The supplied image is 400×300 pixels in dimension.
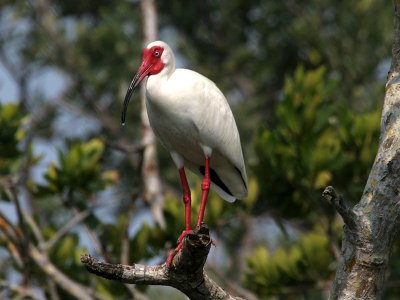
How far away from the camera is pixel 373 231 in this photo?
4328mm

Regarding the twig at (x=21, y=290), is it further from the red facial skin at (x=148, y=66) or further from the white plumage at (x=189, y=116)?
the red facial skin at (x=148, y=66)

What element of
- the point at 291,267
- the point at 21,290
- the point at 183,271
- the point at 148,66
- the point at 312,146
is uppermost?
the point at 312,146

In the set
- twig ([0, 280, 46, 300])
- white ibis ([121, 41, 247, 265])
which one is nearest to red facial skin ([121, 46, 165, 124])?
white ibis ([121, 41, 247, 265])

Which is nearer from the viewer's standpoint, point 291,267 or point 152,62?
point 152,62

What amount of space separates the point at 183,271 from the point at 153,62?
5.61 feet

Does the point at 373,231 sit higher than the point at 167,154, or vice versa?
the point at 167,154

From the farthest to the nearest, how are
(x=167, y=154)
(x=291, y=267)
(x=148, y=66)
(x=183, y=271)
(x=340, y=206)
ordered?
(x=167, y=154) < (x=291, y=267) < (x=148, y=66) < (x=183, y=271) < (x=340, y=206)

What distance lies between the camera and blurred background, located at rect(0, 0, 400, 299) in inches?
299

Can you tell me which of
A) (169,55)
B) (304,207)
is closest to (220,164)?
(169,55)

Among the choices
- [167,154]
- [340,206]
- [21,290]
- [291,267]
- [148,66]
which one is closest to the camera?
[340,206]

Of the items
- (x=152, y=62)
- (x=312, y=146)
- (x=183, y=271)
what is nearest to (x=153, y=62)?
(x=152, y=62)

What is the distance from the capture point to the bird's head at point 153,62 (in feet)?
18.7

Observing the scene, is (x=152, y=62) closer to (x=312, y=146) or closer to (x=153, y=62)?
(x=153, y=62)

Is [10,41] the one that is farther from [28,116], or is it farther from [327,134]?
[327,134]
